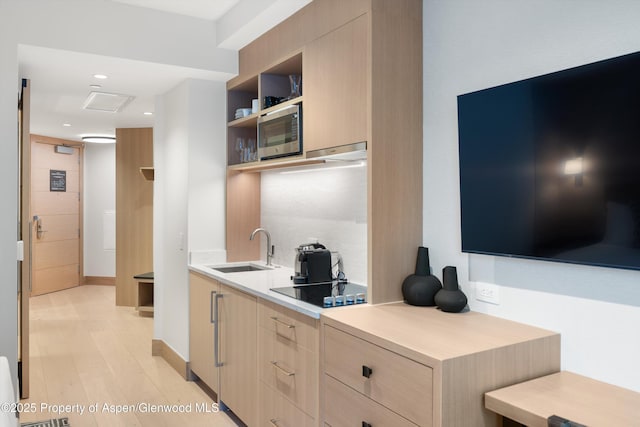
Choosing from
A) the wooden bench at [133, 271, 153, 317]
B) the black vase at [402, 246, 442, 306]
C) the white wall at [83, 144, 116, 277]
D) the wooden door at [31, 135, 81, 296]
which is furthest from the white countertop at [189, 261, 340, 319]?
the white wall at [83, 144, 116, 277]

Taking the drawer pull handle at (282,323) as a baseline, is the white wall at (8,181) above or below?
above

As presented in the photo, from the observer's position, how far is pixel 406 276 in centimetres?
231

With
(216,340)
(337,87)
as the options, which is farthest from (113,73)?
(216,340)

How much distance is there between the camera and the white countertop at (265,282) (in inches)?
86.4

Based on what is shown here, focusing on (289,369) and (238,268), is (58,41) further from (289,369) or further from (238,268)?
(289,369)

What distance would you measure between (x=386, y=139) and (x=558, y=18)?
2.73 ft

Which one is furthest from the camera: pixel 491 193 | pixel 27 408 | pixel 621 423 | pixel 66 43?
pixel 27 408

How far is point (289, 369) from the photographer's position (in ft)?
A: 7.57

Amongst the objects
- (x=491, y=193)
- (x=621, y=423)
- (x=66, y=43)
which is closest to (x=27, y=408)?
(x=66, y=43)

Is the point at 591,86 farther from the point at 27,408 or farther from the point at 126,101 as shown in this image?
the point at 126,101

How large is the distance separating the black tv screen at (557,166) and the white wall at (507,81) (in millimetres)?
111

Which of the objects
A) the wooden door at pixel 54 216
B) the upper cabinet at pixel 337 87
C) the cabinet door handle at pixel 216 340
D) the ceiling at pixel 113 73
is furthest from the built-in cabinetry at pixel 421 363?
the wooden door at pixel 54 216

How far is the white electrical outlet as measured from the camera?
203cm

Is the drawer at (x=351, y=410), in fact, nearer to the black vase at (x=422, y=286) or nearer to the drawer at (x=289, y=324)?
the drawer at (x=289, y=324)
